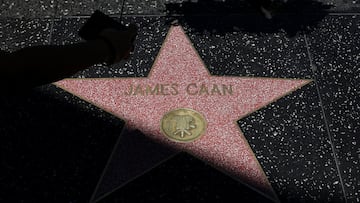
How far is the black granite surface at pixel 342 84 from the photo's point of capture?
8.38 ft

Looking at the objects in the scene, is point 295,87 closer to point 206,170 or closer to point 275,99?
point 275,99

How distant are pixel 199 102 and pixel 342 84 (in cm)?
92

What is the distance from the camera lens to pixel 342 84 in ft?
9.40

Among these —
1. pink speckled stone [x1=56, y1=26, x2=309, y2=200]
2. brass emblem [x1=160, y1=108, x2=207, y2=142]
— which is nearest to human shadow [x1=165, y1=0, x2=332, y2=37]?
pink speckled stone [x1=56, y1=26, x2=309, y2=200]

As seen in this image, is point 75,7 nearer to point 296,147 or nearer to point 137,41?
point 137,41

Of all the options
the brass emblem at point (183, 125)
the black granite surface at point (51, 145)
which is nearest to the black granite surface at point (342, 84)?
the brass emblem at point (183, 125)

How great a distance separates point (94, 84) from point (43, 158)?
1.82ft

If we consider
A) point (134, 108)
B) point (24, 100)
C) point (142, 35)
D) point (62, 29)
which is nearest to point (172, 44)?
point (142, 35)

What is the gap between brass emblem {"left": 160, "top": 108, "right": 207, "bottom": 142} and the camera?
2.60 meters

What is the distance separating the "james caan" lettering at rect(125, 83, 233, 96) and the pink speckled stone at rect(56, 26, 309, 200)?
2cm

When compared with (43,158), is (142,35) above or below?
above

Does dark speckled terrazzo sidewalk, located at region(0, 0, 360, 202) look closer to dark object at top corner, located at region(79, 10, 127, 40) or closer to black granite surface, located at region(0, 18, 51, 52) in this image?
black granite surface, located at region(0, 18, 51, 52)

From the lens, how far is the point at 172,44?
3023 mm

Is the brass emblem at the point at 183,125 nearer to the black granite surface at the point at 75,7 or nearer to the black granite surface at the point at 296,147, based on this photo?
the black granite surface at the point at 296,147
